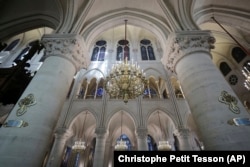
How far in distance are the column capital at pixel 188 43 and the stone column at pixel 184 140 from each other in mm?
6221

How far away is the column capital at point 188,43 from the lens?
5125 mm

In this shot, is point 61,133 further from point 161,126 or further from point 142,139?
point 161,126

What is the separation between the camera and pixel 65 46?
216 inches

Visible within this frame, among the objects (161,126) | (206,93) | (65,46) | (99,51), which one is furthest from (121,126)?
(206,93)

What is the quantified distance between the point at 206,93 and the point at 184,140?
6832 millimetres

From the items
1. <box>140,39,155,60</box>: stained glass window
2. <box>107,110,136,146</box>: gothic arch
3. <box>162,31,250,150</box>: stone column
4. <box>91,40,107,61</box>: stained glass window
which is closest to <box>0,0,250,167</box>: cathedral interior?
<box>162,31,250,150</box>: stone column

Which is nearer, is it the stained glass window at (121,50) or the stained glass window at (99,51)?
the stained glass window at (121,50)

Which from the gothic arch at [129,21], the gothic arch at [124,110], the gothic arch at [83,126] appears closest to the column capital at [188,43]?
the gothic arch at [129,21]

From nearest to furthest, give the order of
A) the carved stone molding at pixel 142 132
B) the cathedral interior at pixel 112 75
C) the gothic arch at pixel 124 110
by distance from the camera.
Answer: the cathedral interior at pixel 112 75 < the carved stone molding at pixel 142 132 < the gothic arch at pixel 124 110

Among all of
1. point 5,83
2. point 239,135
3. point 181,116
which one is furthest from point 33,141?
point 181,116

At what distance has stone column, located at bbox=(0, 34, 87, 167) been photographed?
10.9ft

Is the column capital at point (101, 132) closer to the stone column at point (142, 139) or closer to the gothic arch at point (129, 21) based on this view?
the stone column at point (142, 139)

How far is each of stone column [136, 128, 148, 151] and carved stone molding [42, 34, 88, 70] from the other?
6.57m

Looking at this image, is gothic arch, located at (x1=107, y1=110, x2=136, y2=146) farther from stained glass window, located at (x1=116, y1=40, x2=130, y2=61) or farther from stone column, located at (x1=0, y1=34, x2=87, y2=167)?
stone column, located at (x1=0, y1=34, x2=87, y2=167)
